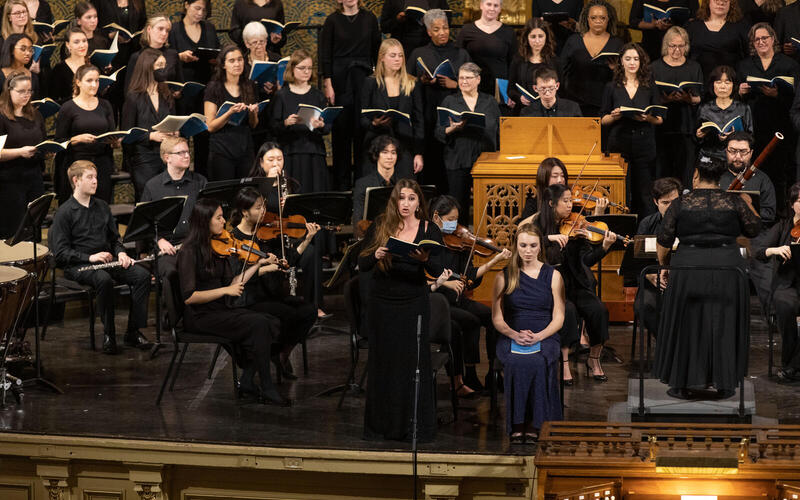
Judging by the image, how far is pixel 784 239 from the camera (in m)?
7.80

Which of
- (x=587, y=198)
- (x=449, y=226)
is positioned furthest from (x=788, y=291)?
(x=449, y=226)

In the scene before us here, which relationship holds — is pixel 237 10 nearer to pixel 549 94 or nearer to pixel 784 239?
pixel 549 94

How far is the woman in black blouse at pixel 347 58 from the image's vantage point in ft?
33.1

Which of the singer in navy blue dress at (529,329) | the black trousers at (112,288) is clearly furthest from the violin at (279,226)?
the singer in navy blue dress at (529,329)

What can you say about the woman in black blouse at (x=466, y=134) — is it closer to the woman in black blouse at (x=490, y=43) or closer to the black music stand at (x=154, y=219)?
the woman in black blouse at (x=490, y=43)

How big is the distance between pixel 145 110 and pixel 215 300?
7.88 feet

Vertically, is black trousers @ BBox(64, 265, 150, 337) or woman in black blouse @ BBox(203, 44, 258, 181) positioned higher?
woman in black blouse @ BBox(203, 44, 258, 181)

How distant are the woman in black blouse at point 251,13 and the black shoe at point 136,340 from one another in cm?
269

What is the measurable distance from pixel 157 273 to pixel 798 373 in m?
3.74

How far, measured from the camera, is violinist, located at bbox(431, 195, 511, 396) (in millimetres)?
7379

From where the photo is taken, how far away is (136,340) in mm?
8562

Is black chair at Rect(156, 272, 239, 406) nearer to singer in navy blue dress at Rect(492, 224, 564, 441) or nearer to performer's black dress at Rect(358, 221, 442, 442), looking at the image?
performer's black dress at Rect(358, 221, 442, 442)

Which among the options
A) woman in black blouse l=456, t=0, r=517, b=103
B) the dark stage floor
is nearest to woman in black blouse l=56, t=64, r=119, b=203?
the dark stage floor

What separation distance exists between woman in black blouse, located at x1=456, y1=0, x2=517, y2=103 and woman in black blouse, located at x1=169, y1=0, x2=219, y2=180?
6.06 feet
